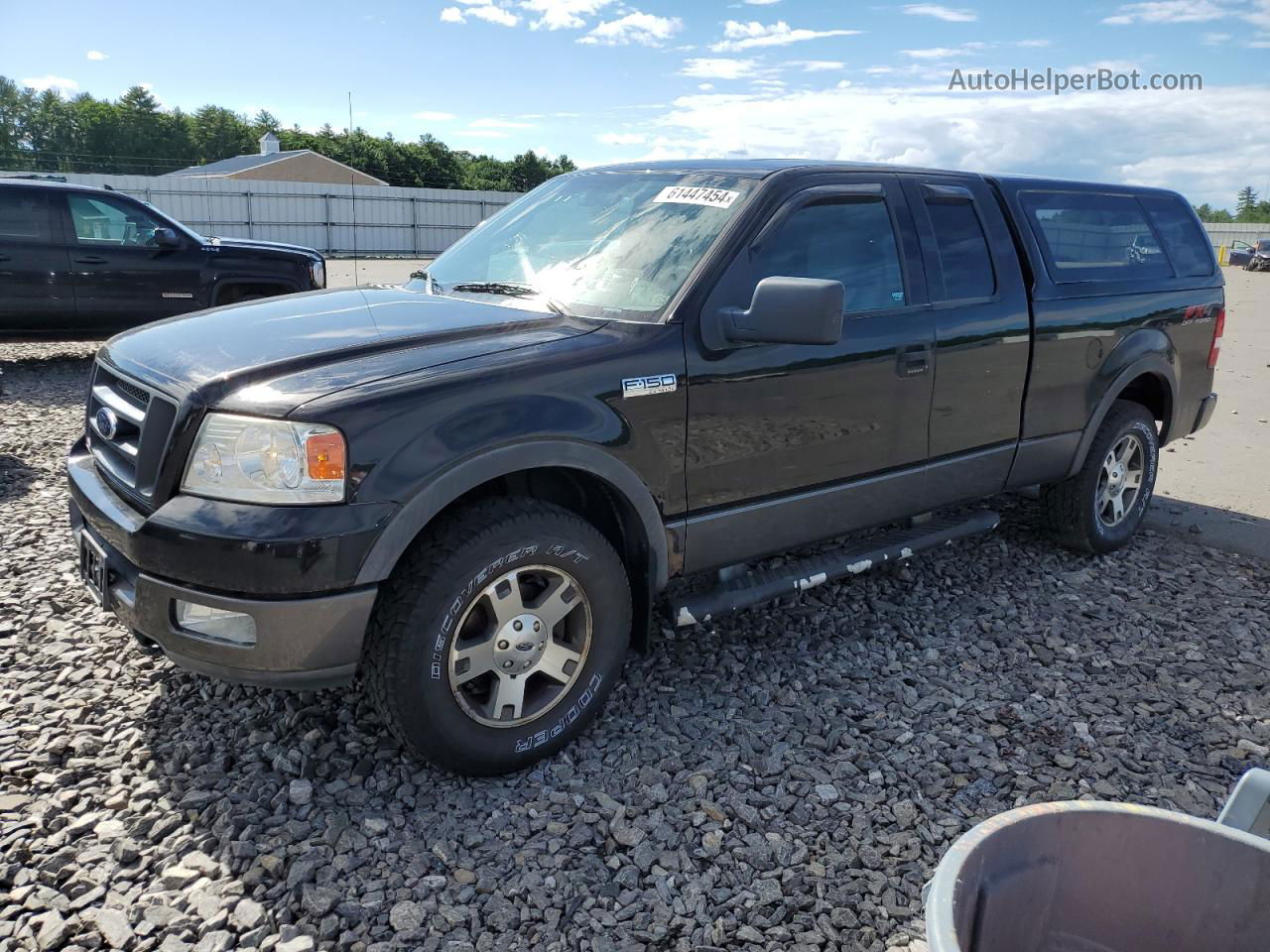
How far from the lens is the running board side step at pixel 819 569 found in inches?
136

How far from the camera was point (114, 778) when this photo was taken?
2963 millimetres

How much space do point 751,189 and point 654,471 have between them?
1185 mm

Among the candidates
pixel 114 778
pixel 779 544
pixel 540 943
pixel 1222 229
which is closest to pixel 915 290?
pixel 779 544

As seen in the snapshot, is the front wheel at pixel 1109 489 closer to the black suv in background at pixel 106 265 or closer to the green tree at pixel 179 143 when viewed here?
the black suv in background at pixel 106 265

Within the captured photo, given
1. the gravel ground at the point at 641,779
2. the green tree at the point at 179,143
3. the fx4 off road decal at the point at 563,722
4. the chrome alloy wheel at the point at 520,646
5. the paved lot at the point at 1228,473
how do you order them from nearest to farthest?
the gravel ground at the point at 641,779
the chrome alloy wheel at the point at 520,646
the fx4 off road decal at the point at 563,722
the paved lot at the point at 1228,473
the green tree at the point at 179,143

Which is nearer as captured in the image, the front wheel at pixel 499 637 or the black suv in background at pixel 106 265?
the front wheel at pixel 499 637

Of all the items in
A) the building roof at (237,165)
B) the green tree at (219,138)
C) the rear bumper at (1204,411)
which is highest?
the green tree at (219,138)

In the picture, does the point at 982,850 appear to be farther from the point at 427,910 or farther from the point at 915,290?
the point at 915,290

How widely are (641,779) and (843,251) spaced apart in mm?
2165

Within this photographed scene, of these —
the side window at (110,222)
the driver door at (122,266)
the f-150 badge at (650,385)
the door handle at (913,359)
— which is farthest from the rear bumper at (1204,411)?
the side window at (110,222)

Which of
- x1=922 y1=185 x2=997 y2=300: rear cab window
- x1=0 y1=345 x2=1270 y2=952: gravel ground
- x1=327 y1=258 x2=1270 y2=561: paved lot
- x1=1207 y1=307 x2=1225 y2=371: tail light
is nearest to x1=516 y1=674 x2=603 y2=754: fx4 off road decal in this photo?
x1=0 y1=345 x2=1270 y2=952: gravel ground

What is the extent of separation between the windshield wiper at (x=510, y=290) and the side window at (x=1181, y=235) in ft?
12.2

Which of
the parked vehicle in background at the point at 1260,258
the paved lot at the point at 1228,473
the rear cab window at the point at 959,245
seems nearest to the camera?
the rear cab window at the point at 959,245

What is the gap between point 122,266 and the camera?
9711mm
